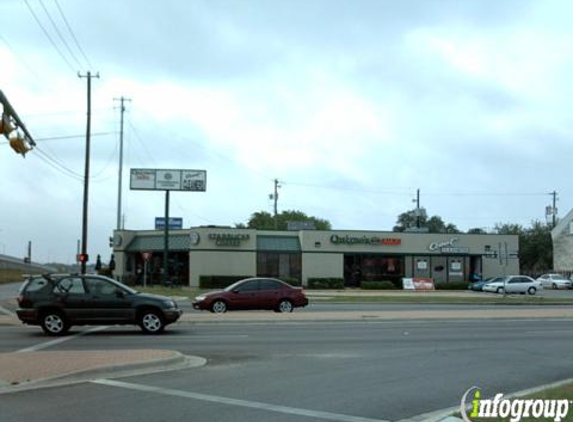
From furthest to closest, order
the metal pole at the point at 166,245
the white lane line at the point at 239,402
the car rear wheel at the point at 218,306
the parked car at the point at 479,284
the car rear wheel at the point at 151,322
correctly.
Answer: the parked car at the point at 479,284 < the metal pole at the point at 166,245 < the car rear wheel at the point at 218,306 < the car rear wheel at the point at 151,322 < the white lane line at the point at 239,402

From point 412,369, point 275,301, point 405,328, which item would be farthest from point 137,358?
point 275,301

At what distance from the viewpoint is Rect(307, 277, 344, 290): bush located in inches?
2159

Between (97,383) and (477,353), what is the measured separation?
26.0 ft

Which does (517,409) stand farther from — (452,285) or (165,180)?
(165,180)

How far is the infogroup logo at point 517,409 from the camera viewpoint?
7.39 m

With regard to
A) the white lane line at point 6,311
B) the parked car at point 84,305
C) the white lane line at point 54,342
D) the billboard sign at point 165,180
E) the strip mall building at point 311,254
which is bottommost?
the white lane line at point 6,311

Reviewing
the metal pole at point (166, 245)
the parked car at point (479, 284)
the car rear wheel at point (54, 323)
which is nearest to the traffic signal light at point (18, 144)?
the car rear wheel at point (54, 323)

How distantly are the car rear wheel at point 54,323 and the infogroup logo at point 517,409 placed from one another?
1274 centimetres

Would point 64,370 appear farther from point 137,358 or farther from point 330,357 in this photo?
point 330,357

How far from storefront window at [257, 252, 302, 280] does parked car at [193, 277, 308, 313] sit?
29.6m

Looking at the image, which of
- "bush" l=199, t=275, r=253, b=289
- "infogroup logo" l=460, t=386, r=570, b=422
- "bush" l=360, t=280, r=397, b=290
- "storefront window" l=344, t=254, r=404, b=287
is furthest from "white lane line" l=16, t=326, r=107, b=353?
"storefront window" l=344, t=254, r=404, b=287

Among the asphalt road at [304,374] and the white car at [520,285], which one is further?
the white car at [520,285]

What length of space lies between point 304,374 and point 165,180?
4619 cm

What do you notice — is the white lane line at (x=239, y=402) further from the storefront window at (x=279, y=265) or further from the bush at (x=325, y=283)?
the storefront window at (x=279, y=265)
